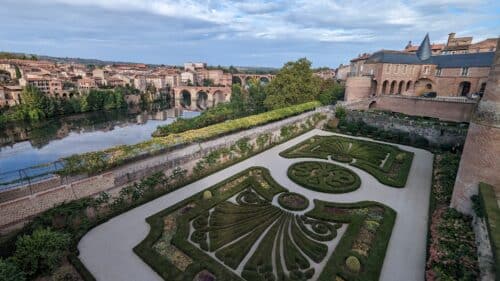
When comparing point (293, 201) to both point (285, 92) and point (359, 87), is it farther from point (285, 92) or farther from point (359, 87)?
point (359, 87)

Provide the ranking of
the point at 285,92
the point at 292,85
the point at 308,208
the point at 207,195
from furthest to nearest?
the point at 285,92
the point at 292,85
the point at 207,195
the point at 308,208

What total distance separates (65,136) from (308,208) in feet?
124

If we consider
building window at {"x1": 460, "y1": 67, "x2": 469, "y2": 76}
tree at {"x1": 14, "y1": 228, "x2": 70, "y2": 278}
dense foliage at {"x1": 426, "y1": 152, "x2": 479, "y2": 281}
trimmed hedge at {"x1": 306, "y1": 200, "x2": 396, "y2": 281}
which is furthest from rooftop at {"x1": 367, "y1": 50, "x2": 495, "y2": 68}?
tree at {"x1": 14, "y1": 228, "x2": 70, "y2": 278}

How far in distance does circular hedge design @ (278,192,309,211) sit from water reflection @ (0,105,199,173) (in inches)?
1020

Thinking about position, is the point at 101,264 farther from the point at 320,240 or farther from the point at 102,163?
the point at 320,240

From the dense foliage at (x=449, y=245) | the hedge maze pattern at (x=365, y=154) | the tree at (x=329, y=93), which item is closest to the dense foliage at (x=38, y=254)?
the dense foliage at (x=449, y=245)

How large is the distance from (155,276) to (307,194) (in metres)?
9.37

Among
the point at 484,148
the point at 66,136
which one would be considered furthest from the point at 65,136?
the point at 484,148

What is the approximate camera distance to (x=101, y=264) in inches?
365

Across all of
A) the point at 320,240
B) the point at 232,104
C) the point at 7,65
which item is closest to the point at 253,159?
the point at 320,240

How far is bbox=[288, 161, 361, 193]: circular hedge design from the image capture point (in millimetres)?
15570

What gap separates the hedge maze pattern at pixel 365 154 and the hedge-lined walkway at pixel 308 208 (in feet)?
2.17

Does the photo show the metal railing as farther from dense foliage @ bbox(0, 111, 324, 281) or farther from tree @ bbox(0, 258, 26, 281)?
tree @ bbox(0, 258, 26, 281)

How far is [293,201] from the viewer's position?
14047 mm
